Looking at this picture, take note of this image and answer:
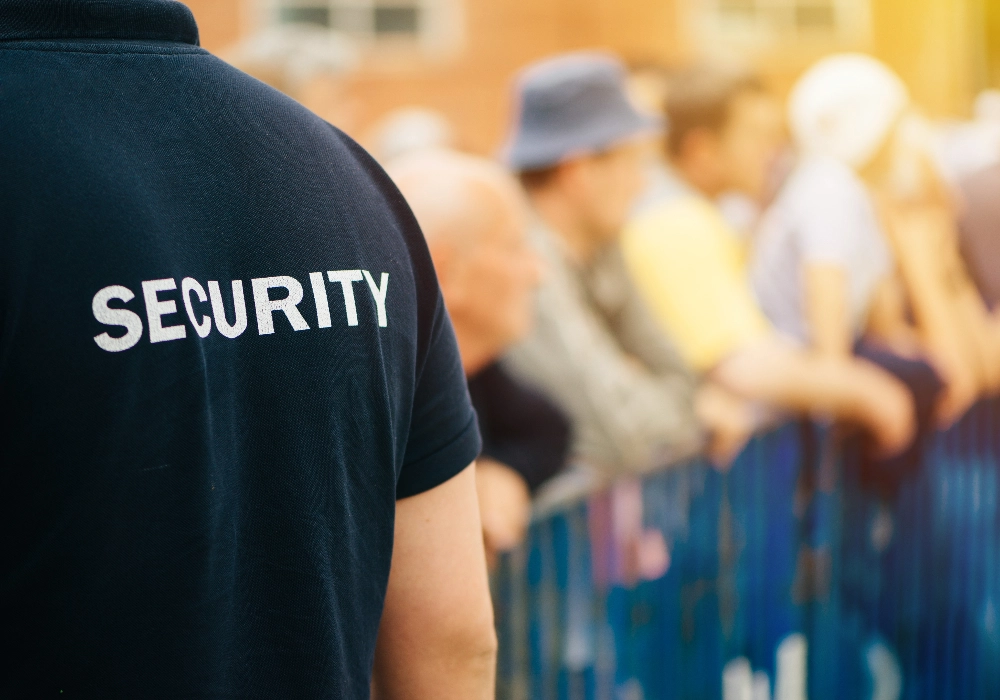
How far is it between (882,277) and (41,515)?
2.94 metres

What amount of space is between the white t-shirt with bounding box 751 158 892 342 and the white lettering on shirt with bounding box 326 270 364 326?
2266 mm

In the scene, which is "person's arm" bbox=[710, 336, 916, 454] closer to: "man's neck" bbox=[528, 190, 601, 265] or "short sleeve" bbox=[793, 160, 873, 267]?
"short sleeve" bbox=[793, 160, 873, 267]

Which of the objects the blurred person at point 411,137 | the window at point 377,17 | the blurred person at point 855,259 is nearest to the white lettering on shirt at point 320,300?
the blurred person at point 855,259

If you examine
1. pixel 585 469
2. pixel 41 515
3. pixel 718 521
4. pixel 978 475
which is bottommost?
pixel 978 475

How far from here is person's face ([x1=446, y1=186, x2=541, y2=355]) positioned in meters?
1.87

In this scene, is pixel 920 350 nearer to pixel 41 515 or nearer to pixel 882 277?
pixel 882 277

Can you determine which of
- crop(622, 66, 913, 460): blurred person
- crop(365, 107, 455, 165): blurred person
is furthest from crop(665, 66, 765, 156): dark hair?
crop(365, 107, 455, 165): blurred person

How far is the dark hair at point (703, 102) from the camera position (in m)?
3.50

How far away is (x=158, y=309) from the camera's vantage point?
3.20ft

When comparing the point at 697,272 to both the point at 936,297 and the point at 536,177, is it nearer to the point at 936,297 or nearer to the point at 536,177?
the point at 536,177

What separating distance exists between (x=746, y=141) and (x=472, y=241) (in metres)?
1.97

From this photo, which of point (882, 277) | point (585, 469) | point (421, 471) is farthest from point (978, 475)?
point (421, 471)

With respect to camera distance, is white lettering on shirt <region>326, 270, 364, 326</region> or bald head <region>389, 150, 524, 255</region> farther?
bald head <region>389, 150, 524, 255</region>

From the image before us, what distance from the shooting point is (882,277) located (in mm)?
3352
